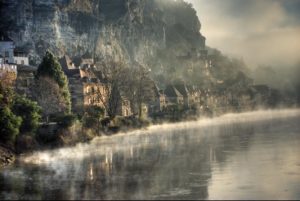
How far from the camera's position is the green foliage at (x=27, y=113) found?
3369 inches

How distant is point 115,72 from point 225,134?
1484 inches

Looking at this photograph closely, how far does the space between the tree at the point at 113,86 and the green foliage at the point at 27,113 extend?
4211cm

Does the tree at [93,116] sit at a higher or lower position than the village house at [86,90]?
lower

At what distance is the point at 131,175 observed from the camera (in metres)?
59.4

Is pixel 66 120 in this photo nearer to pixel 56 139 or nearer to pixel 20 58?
pixel 56 139

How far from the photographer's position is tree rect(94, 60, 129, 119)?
134125 mm

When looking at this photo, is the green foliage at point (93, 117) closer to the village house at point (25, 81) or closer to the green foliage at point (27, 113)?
the village house at point (25, 81)

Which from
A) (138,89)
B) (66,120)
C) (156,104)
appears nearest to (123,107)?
(138,89)

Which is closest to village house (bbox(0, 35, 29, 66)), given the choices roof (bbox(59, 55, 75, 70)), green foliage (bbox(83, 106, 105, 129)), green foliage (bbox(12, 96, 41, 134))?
roof (bbox(59, 55, 75, 70))

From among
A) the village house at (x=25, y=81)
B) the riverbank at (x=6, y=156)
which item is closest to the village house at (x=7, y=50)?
the village house at (x=25, y=81)

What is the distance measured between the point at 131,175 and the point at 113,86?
Result: 78.2 m

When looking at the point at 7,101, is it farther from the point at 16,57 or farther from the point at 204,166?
the point at 16,57

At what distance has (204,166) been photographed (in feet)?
214

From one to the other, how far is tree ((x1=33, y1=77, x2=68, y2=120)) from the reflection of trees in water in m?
21.8
